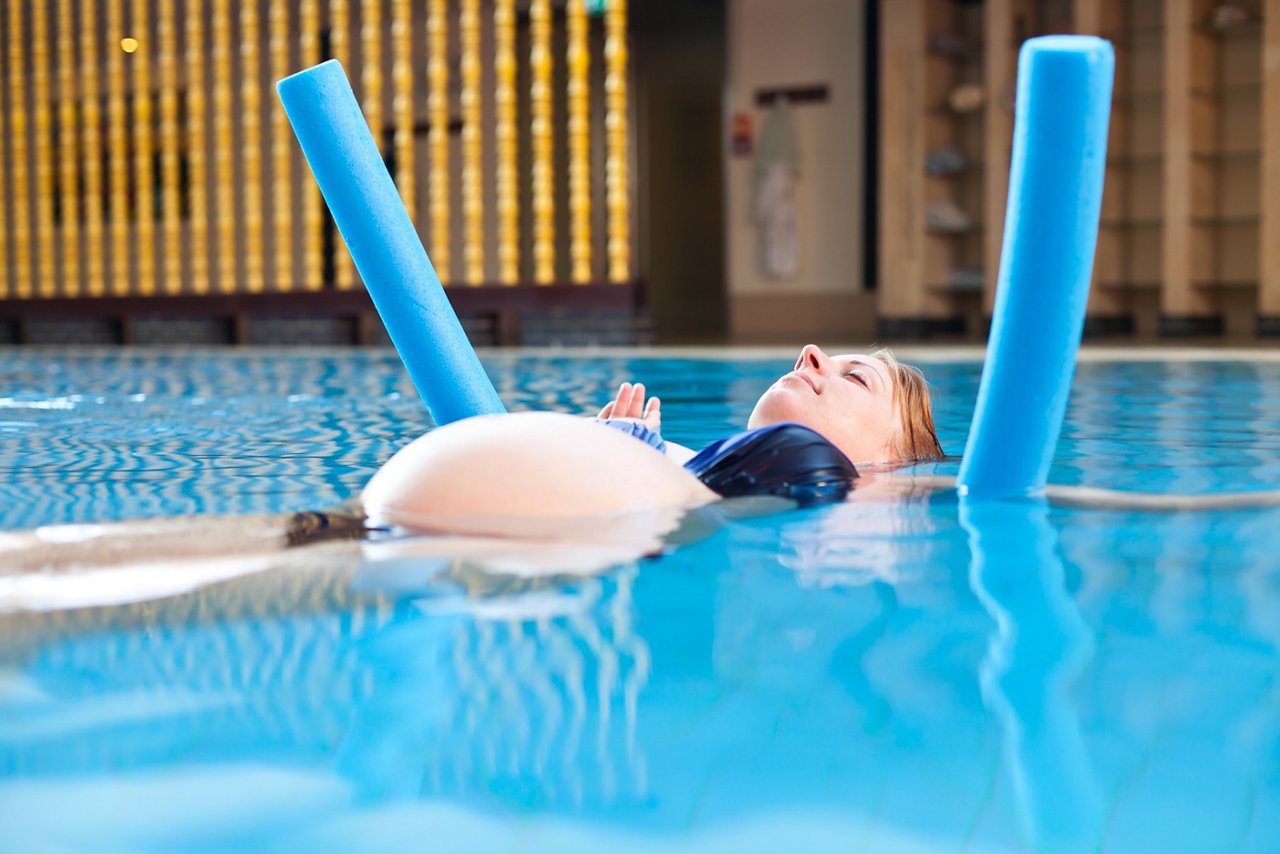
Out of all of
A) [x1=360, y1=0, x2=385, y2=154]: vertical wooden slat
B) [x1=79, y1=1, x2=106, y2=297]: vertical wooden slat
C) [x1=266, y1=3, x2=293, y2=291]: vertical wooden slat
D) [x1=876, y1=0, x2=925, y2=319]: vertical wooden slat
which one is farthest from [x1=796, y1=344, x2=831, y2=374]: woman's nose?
[x1=79, y1=1, x2=106, y2=297]: vertical wooden slat

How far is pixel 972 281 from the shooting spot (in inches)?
427

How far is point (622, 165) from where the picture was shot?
28.9 feet

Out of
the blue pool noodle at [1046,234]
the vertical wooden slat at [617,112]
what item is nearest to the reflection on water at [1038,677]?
the blue pool noodle at [1046,234]

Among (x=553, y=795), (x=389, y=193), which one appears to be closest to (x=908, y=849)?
(x=553, y=795)

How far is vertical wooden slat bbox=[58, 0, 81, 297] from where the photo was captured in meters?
10.8

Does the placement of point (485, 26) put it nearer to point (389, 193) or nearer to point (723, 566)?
point (389, 193)

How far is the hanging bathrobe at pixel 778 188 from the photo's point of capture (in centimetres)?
1237

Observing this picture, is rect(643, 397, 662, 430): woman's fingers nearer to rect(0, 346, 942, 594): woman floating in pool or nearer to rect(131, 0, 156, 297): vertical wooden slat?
rect(0, 346, 942, 594): woman floating in pool

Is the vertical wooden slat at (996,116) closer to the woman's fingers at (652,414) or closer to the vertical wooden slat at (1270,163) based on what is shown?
the vertical wooden slat at (1270,163)

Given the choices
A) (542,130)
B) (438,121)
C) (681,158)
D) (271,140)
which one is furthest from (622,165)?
(681,158)

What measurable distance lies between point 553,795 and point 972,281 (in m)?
10.3

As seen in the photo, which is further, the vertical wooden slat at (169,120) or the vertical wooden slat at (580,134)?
the vertical wooden slat at (169,120)

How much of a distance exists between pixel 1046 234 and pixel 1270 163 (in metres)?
8.51

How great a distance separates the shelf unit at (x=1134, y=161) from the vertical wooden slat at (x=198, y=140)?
5222 mm
